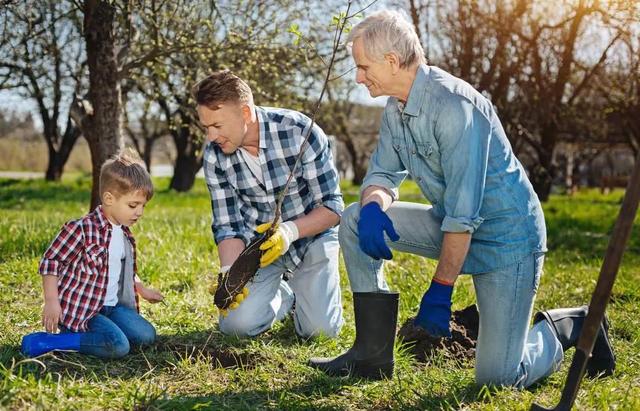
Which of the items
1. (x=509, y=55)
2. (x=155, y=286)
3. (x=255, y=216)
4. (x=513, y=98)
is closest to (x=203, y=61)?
(x=155, y=286)

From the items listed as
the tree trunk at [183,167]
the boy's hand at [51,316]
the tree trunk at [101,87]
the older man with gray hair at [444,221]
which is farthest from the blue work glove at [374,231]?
the tree trunk at [183,167]

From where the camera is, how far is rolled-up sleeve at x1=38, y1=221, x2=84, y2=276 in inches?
125

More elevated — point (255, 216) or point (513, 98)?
point (513, 98)

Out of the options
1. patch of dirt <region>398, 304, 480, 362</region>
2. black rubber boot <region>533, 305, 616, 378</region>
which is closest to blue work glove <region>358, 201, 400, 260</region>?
patch of dirt <region>398, 304, 480, 362</region>

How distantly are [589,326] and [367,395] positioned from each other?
93 centimetres

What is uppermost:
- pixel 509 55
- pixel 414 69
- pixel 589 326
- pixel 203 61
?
pixel 509 55

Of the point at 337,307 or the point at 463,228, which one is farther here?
the point at 337,307

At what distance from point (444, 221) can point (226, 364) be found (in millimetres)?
1285

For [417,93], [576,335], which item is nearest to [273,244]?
[417,93]

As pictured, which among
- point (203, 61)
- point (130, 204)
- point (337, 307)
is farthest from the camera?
point (203, 61)

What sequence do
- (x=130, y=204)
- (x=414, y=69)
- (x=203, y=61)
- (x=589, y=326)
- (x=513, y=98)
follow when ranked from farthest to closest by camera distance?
(x=513, y=98), (x=203, y=61), (x=130, y=204), (x=414, y=69), (x=589, y=326)

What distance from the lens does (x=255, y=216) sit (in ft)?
13.5

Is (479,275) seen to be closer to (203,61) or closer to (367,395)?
(367,395)

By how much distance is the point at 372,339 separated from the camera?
10.1ft
